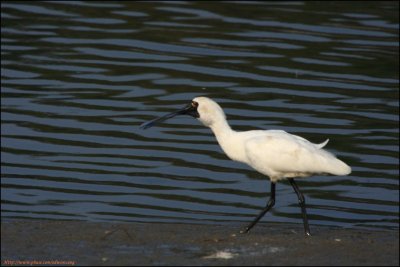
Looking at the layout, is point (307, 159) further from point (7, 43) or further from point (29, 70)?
point (7, 43)

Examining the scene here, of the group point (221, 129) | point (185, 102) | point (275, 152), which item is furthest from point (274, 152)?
point (185, 102)

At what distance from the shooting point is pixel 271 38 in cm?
1872

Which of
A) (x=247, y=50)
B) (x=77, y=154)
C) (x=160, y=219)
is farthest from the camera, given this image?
(x=247, y=50)

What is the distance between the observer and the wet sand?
9.71 meters

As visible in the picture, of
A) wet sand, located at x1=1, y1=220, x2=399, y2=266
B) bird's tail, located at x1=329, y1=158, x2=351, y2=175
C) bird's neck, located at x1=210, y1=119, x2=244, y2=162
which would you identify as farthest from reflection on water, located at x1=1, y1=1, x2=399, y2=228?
bird's tail, located at x1=329, y1=158, x2=351, y2=175

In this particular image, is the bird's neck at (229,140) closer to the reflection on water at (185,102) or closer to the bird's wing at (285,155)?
the bird's wing at (285,155)

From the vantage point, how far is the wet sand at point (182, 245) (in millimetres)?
9711

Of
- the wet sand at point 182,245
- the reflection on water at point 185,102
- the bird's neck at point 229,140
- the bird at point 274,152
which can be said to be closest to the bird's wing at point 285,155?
the bird at point 274,152

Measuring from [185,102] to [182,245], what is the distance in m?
5.75

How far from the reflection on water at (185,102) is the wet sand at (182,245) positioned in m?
1.03

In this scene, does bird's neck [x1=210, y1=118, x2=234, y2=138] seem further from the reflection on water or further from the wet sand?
the reflection on water

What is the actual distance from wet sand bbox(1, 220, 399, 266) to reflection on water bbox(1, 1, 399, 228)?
103cm

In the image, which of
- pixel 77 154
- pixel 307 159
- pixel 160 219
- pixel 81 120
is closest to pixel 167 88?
pixel 81 120

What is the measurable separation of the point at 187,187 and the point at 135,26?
22.2 feet
